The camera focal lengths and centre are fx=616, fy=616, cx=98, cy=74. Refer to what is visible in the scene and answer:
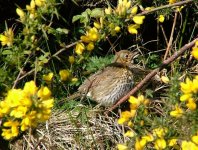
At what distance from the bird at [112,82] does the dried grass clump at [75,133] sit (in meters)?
0.35

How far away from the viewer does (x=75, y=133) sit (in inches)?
175

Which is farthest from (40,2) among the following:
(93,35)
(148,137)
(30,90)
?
(148,137)

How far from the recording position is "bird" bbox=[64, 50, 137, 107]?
497 cm

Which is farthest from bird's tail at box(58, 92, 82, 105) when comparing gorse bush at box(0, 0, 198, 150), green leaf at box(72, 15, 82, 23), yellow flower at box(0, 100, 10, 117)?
yellow flower at box(0, 100, 10, 117)

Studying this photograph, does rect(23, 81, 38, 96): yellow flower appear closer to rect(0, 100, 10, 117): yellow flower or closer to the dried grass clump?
rect(0, 100, 10, 117): yellow flower

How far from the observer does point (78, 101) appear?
16.0 ft

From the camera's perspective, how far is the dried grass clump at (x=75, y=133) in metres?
4.33

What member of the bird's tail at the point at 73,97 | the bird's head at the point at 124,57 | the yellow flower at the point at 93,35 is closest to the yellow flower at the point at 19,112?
the yellow flower at the point at 93,35

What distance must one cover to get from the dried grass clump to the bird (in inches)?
13.6

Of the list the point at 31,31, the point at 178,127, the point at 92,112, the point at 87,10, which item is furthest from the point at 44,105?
the point at 87,10

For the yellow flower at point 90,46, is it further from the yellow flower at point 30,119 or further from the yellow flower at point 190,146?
the yellow flower at point 190,146

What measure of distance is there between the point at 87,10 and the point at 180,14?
886 mm

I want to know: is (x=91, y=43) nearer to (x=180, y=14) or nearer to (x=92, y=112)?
(x=92, y=112)

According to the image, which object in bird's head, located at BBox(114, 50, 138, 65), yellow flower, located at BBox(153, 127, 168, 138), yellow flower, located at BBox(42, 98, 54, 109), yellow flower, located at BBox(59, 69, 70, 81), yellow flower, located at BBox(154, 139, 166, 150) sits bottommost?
bird's head, located at BBox(114, 50, 138, 65)
